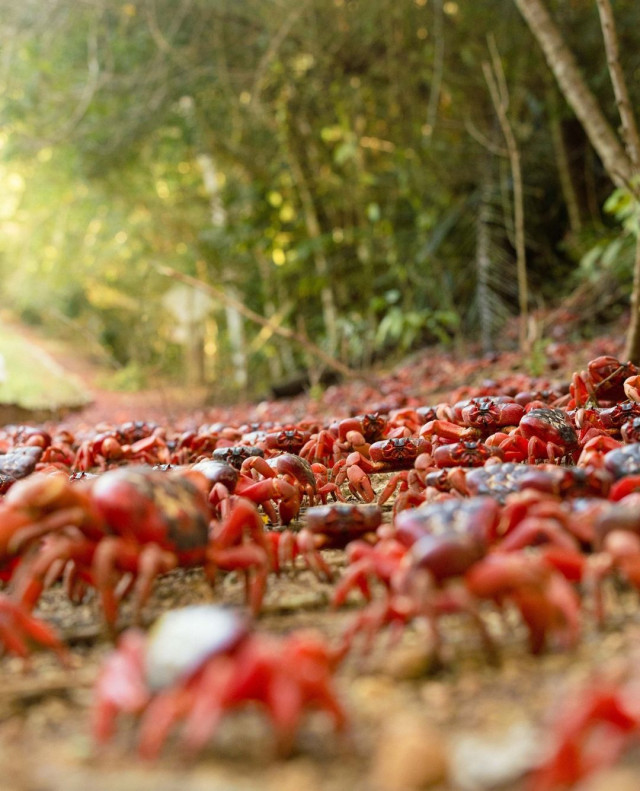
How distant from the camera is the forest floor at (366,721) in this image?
1149 millimetres

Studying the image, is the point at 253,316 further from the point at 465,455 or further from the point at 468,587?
the point at 468,587

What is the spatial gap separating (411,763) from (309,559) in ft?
3.07

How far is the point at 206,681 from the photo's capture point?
1.23 meters

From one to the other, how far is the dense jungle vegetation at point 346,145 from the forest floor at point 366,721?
267 inches

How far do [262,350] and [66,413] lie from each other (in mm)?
3730

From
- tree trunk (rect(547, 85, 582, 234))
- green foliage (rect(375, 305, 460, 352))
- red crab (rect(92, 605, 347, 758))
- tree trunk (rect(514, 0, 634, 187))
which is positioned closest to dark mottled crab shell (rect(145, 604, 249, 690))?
red crab (rect(92, 605, 347, 758))

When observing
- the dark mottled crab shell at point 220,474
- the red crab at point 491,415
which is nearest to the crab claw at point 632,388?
the red crab at point 491,415

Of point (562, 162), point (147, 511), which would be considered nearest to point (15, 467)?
point (147, 511)

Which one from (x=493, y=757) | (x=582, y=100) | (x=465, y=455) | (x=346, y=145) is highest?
(x=346, y=145)

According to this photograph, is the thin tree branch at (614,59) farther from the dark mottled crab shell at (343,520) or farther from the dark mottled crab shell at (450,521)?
the dark mottled crab shell at (450,521)

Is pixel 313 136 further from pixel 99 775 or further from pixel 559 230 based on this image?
pixel 99 775

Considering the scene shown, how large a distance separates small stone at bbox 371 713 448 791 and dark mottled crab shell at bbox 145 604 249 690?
28 cm

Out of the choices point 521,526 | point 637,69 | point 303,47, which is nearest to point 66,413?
point 303,47

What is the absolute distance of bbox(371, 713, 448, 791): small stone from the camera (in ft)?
3.64
